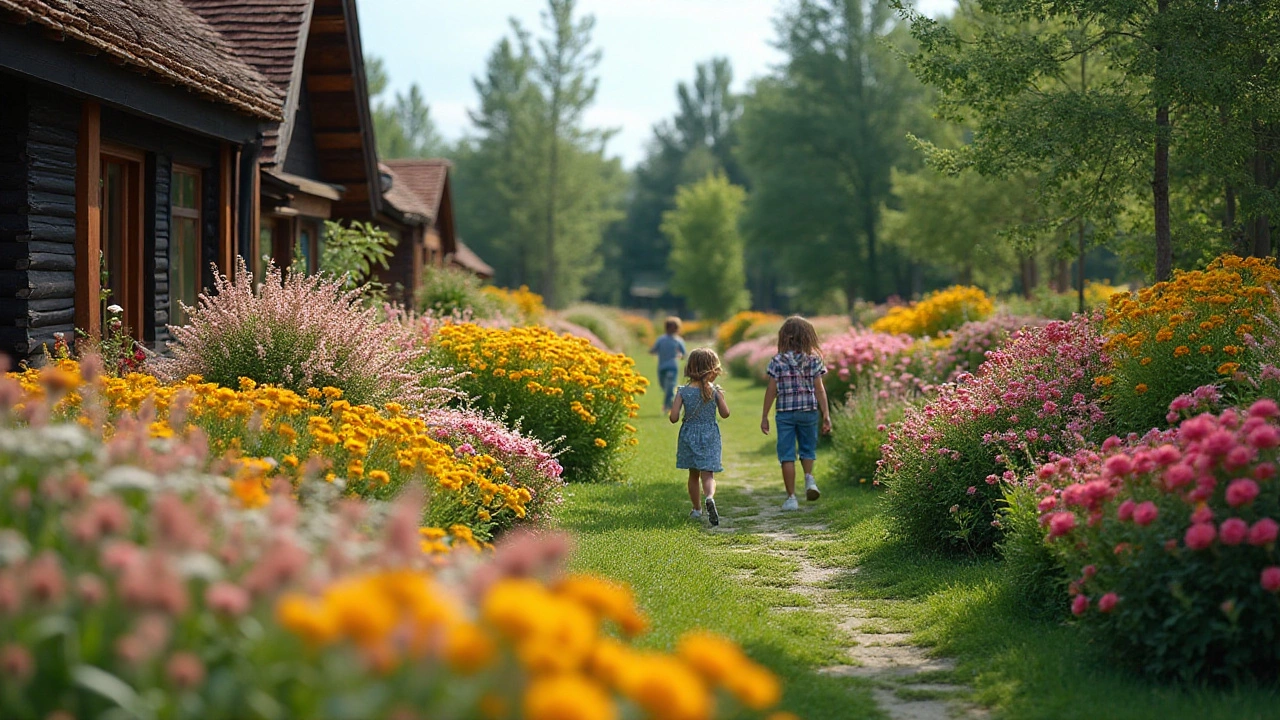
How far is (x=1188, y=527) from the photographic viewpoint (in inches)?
187

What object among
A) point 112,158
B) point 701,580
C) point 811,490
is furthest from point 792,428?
point 112,158

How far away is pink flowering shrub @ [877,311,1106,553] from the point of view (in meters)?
7.70

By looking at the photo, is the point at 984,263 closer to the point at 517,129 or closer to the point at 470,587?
the point at 517,129

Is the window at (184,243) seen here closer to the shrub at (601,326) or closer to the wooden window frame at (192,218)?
the wooden window frame at (192,218)

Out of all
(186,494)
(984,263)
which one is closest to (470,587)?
(186,494)

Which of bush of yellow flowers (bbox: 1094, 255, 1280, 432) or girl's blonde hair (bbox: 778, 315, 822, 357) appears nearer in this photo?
bush of yellow flowers (bbox: 1094, 255, 1280, 432)

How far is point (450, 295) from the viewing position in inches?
858

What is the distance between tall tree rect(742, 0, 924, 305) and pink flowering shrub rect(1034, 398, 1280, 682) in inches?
1643

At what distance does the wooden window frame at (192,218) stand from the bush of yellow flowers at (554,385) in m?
2.65

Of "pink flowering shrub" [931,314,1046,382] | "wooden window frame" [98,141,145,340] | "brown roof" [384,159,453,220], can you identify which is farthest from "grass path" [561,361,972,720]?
"brown roof" [384,159,453,220]

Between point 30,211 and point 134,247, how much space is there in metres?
2.60

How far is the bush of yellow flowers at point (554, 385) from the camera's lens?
11.1 m

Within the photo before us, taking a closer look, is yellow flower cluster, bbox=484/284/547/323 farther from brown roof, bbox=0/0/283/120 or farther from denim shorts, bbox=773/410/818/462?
denim shorts, bbox=773/410/818/462

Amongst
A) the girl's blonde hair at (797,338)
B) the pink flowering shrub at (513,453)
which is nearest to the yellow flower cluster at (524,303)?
the girl's blonde hair at (797,338)
